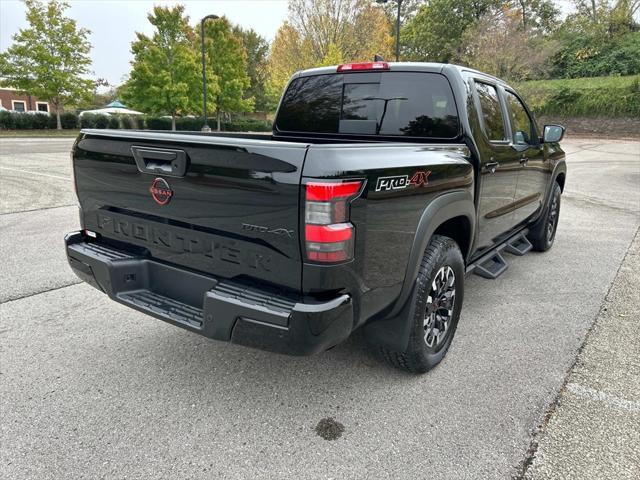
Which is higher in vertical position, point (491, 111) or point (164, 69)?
point (164, 69)

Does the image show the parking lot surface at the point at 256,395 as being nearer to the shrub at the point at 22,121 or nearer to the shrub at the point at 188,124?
the shrub at the point at 22,121

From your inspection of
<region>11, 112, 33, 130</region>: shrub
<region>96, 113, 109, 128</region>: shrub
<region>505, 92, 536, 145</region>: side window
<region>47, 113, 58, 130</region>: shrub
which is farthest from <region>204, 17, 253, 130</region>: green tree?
<region>505, 92, 536, 145</region>: side window

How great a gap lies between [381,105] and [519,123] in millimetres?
1832

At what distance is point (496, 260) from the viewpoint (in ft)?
13.9

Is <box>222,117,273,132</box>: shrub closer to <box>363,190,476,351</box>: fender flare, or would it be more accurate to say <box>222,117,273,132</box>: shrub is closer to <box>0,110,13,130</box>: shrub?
<box>0,110,13,130</box>: shrub

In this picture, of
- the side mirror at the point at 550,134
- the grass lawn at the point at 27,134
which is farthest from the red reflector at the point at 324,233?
the grass lawn at the point at 27,134

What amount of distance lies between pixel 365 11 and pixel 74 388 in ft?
94.8

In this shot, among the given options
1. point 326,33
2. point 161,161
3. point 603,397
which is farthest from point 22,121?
point 603,397

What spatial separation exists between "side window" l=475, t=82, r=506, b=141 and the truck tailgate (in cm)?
209

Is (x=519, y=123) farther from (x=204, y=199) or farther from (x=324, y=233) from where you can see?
(x=204, y=199)

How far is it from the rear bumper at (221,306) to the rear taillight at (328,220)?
0.76 feet

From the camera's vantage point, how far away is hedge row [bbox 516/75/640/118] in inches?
1196

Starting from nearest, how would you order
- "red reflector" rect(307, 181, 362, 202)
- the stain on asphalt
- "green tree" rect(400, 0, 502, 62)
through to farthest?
"red reflector" rect(307, 181, 362, 202) → the stain on asphalt → "green tree" rect(400, 0, 502, 62)

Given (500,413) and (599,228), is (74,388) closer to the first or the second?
(500,413)
